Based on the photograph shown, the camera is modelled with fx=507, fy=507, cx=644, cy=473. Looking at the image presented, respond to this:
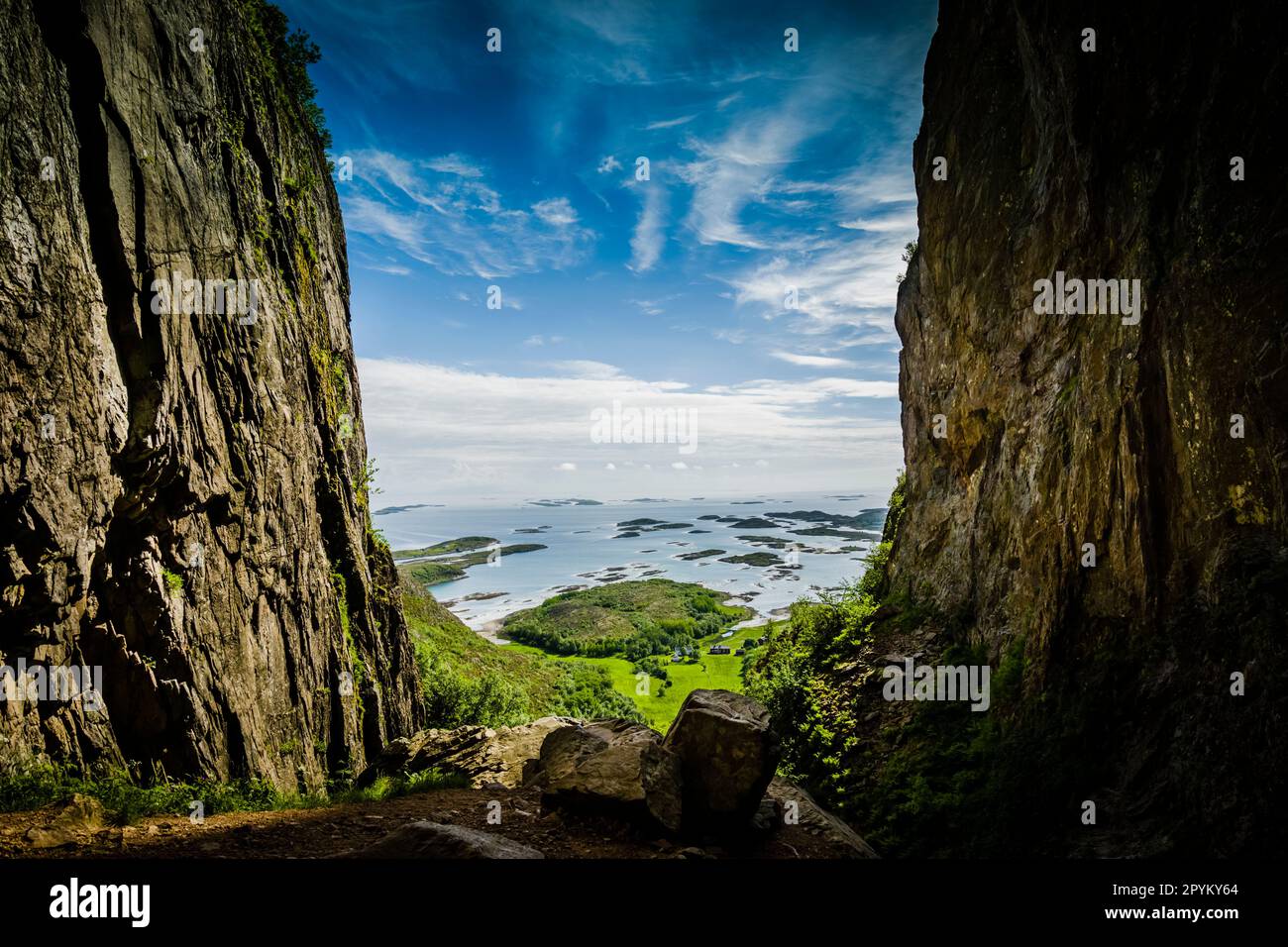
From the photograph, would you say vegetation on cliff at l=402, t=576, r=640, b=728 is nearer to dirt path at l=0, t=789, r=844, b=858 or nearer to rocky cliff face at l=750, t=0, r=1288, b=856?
dirt path at l=0, t=789, r=844, b=858

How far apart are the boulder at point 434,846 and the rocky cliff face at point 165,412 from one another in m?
6.13

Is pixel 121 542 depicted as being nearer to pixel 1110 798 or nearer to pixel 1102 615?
pixel 1110 798

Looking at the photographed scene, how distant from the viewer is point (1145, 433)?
31.6 feet

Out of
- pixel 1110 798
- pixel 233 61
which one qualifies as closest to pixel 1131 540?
pixel 1110 798

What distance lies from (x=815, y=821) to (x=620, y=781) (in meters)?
4.09

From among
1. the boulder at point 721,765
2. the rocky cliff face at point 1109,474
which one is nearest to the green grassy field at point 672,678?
the rocky cliff face at point 1109,474

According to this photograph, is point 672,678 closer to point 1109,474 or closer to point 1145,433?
point 1109,474

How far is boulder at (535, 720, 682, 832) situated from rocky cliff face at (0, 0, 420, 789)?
270 inches

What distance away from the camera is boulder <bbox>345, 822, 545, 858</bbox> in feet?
17.8

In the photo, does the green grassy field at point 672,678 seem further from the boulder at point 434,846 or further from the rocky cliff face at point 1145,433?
the boulder at point 434,846

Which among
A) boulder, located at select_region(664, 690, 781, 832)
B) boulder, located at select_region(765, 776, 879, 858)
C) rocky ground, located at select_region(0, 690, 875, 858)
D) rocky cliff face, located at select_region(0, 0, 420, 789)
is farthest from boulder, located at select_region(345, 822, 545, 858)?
rocky cliff face, located at select_region(0, 0, 420, 789)

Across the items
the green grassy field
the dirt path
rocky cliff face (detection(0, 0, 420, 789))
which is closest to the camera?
the dirt path
